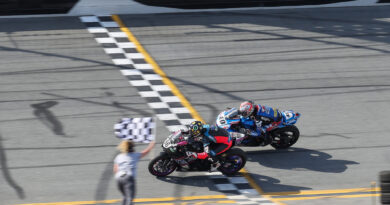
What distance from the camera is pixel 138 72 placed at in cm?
1795

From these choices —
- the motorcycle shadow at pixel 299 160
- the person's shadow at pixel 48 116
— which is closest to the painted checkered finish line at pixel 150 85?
the motorcycle shadow at pixel 299 160

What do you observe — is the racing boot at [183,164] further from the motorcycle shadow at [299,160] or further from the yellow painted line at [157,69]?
the yellow painted line at [157,69]

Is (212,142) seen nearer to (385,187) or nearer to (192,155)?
(192,155)

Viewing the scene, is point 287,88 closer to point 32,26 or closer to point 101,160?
point 101,160

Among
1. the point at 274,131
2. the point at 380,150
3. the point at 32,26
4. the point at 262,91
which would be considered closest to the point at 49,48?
the point at 32,26

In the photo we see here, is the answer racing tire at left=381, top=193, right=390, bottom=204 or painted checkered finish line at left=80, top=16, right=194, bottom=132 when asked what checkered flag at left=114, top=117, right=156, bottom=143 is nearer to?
painted checkered finish line at left=80, top=16, right=194, bottom=132

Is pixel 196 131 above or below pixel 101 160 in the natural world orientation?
above

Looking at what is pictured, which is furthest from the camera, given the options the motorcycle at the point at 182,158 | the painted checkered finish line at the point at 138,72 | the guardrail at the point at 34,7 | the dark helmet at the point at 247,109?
the guardrail at the point at 34,7

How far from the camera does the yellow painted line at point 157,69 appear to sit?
1596cm

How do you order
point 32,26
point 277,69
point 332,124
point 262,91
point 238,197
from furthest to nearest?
point 32,26
point 277,69
point 262,91
point 332,124
point 238,197

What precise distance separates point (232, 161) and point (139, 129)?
7.20 ft

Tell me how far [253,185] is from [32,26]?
1103cm

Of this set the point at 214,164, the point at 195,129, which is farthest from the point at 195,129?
the point at 214,164

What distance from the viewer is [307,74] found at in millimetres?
18000
